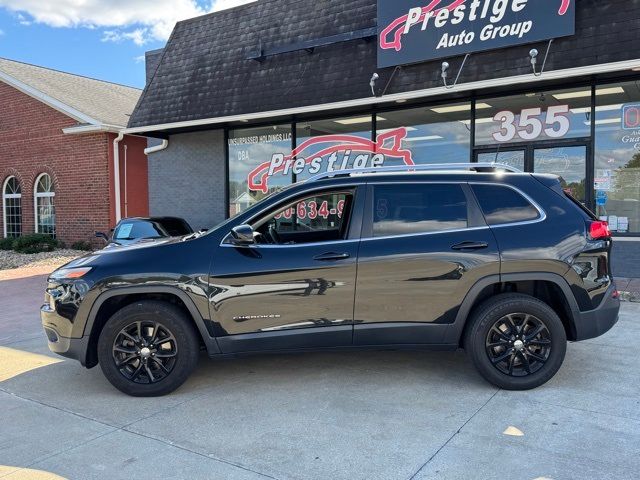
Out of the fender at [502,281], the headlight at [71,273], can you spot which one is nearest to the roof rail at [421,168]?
the fender at [502,281]

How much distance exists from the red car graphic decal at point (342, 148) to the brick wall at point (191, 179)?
1.09 meters

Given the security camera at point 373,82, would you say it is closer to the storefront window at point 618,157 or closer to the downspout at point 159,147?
the storefront window at point 618,157

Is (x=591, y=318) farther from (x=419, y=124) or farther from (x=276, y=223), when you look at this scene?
(x=419, y=124)

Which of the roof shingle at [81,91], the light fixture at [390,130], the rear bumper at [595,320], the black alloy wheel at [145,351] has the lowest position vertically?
the black alloy wheel at [145,351]

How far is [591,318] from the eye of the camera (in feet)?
14.4

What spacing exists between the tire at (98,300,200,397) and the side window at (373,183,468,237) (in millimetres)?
1848

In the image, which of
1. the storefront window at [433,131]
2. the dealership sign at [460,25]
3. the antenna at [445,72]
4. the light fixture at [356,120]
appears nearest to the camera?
the dealership sign at [460,25]

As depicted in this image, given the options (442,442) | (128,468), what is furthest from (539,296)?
(128,468)

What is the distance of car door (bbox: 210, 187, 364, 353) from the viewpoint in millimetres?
4332

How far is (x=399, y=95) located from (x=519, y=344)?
629 cm

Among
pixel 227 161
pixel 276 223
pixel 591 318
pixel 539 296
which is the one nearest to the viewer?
pixel 591 318

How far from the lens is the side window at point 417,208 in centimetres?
446

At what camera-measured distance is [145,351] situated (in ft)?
14.4

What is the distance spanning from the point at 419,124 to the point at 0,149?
51.4 feet
